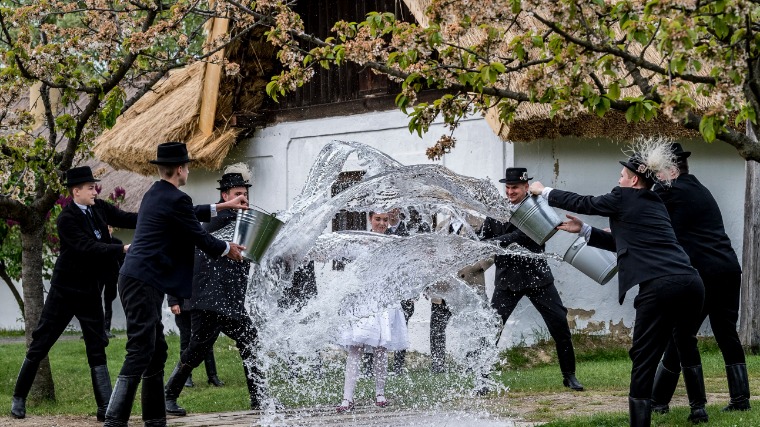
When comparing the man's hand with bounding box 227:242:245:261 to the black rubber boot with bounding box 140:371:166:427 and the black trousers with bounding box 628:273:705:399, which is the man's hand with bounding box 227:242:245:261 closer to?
the black rubber boot with bounding box 140:371:166:427

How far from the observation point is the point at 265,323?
8117 millimetres

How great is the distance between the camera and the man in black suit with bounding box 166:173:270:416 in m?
8.62

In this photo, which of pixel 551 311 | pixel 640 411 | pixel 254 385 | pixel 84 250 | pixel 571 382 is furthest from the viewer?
pixel 551 311

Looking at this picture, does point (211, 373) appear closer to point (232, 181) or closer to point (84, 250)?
point (232, 181)

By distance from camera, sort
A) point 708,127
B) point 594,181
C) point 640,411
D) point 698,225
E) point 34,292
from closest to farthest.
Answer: point 708,127 → point 640,411 → point 698,225 → point 34,292 → point 594,181

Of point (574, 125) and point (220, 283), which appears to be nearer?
point (220, 283)

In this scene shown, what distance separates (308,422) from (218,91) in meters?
7.53

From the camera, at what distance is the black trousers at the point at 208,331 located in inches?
339

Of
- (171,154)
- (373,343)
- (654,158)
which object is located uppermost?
(171,154)

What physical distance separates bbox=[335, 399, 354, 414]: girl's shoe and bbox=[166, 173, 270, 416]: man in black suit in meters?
0.82

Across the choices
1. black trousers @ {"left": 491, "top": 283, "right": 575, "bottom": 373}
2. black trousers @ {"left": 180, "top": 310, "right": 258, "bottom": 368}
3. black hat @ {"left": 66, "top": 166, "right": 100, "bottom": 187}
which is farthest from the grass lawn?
black hat @ {"left": 66, "top": 166, "right": 100, "bottom": 187}

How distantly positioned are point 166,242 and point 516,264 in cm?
366

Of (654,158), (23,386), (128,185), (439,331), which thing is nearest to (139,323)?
(23,386)

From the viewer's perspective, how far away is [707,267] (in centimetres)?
738
